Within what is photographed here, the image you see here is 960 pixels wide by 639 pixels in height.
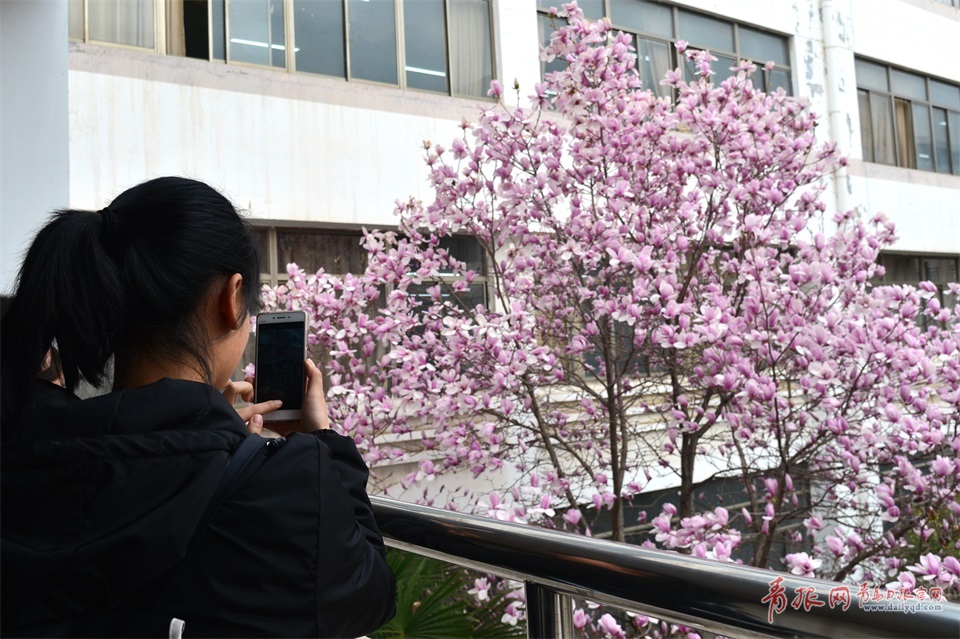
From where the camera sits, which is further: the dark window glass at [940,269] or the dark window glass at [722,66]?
the dark window glass at [940,269]

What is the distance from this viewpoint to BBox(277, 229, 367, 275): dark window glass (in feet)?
24.3

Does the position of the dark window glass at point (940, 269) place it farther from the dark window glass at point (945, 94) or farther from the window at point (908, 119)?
the dark window glass at point (945, 94)

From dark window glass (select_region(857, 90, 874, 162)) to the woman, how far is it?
12197 mm

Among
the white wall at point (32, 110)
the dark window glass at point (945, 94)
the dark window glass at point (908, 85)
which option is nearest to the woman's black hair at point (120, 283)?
the white wall at point (32, 110)

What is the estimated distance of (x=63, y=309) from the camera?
105 cm

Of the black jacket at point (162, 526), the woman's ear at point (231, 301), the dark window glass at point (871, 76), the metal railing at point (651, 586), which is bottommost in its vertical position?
the metal railing at point (651, 586)

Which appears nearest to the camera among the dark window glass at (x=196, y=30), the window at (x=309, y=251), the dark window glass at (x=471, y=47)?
the dark window glass at (x=196, y=30)

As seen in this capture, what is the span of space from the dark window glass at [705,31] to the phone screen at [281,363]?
9549 mm

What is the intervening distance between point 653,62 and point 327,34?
403 centimetres

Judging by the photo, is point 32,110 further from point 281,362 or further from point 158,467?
point 158,467

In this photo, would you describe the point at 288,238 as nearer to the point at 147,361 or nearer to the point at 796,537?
the point at 796,537

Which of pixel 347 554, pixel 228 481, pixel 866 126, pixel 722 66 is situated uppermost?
pixel 722 66

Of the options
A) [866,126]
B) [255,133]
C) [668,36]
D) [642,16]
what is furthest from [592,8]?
[866,126]

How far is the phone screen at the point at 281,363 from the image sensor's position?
57.3 inches
